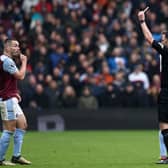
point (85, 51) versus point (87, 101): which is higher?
point (85, 51)

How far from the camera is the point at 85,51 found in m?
24.7

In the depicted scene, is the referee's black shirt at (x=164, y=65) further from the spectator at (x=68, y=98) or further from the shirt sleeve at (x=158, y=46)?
the spectator at (x=68, y=98)

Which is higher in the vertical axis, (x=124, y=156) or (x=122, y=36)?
(x=122, y=36)

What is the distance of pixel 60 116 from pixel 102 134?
1.97m

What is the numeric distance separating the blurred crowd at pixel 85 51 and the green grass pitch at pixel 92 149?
148cm

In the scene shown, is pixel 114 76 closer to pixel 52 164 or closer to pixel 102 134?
pixel 102 134

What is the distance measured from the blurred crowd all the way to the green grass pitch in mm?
1484

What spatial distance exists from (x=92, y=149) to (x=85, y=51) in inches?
357

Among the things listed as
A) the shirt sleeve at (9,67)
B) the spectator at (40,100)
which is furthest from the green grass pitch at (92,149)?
the shirt sleeve at (9,67)

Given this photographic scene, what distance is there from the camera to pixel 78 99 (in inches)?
907

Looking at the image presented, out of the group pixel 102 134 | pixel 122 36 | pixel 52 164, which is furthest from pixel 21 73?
pixel 122 36

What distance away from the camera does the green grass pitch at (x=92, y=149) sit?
41.5ft

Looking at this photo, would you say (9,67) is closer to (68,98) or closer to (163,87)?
(163,87)

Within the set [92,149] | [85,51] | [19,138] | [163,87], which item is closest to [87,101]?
[85,51]
